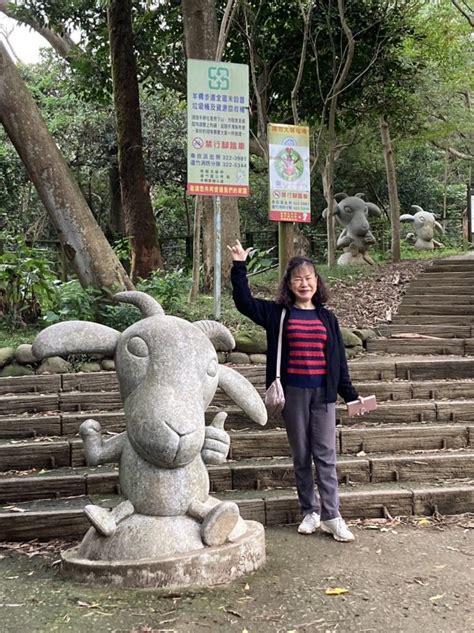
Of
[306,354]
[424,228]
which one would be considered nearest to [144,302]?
[306,354]

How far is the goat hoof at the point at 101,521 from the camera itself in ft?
11.2

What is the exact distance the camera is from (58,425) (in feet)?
17.8

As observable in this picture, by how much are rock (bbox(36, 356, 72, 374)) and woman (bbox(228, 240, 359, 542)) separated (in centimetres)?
285

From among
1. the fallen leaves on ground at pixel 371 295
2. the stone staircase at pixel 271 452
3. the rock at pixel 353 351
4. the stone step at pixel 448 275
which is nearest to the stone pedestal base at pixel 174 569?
the stone staircase at pixel 271 452

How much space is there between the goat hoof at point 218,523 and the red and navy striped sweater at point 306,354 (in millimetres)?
962

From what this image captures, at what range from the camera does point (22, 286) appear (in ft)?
25.0

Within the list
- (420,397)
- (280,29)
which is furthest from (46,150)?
(280,29)

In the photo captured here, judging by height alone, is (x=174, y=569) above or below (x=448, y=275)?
below

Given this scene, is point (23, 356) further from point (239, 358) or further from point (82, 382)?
point (239, 358)

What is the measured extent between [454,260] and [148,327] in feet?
31.4

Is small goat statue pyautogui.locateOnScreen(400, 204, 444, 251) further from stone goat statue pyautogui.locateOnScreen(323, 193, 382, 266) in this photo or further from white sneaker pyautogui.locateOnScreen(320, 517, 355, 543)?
white sneaker pyautogui.locateOnScreen(320, 517, 355, 543)

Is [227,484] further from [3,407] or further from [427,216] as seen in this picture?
[427,216]

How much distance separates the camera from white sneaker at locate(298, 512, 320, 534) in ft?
13.7

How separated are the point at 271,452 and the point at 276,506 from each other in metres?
0.81
